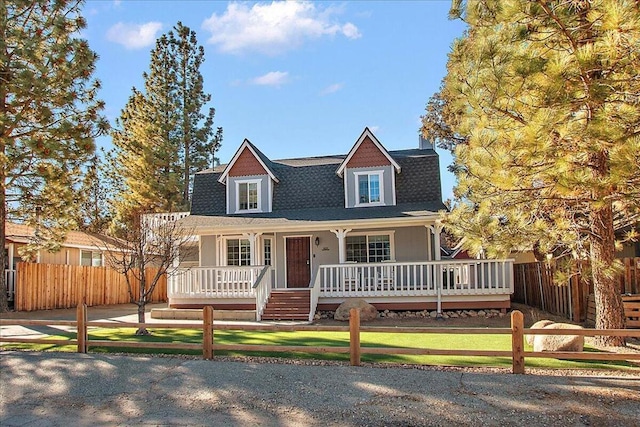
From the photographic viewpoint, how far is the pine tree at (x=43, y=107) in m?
15.0

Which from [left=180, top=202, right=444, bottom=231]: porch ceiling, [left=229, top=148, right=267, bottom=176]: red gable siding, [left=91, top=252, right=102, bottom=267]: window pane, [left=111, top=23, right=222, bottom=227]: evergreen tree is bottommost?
[left=91, top=252, right=102, bottom=267]: window pane

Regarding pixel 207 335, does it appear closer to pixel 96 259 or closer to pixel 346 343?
pixel 346 343

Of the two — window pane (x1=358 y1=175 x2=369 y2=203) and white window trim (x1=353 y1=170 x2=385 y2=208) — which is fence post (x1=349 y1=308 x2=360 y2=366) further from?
window pane (x1=358 y1=175 x2=369 y2=203)

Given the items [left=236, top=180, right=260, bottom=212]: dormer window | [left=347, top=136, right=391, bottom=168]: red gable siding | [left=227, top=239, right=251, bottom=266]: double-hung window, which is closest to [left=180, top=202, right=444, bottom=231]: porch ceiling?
[left=236, top=180, right=260, bottom=212]: dormer window

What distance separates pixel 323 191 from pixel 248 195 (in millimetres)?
3005

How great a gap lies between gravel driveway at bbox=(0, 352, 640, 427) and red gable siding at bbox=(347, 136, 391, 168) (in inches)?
448

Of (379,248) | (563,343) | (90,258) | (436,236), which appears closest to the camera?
(563,343)

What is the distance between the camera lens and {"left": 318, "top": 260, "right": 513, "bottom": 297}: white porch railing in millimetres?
15375

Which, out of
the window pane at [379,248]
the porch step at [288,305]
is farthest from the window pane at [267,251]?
the window pane at [379,248]

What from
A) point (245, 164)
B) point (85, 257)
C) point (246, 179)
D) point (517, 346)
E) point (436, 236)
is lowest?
point (517, 346)

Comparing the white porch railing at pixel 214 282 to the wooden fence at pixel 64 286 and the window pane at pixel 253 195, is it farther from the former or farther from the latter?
the wooden fence at pixel 64 286

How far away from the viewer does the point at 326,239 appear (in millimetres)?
18266

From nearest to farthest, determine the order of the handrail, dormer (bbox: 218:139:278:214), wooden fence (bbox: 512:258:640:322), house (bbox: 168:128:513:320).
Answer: wooden fence (bbox: 512:258:640:322)
the handrail
house (bbox: 168:128:513:320)
dormer (bbox: 218:139:278:214)

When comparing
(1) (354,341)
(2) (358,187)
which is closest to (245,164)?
(2) (358,187)
